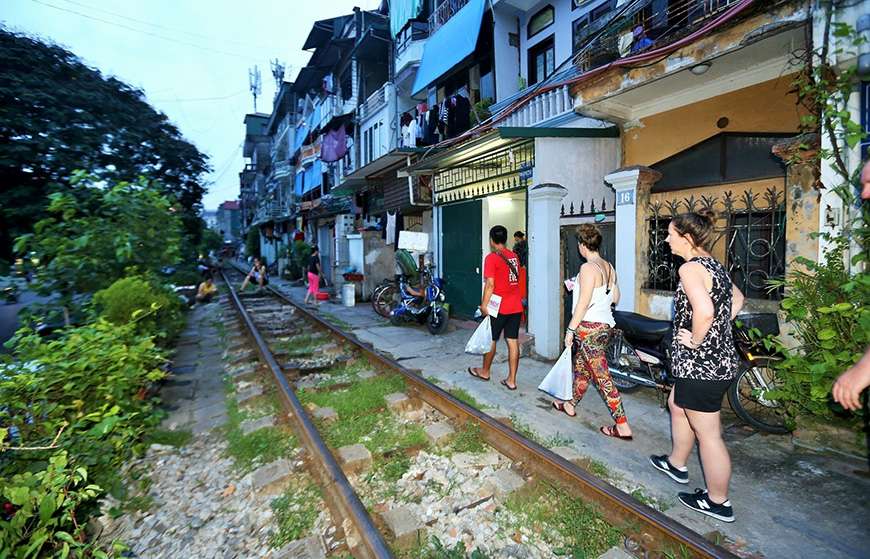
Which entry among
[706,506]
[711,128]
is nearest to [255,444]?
[706,506]

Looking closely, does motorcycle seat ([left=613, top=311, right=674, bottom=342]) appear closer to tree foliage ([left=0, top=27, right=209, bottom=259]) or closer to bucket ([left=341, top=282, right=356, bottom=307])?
tree foliage ([left=0, top=27, right=209, bottom=259])

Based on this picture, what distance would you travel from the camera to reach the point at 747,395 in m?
4.21

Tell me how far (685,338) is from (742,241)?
3328 mm

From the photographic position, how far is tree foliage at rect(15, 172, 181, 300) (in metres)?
5.66

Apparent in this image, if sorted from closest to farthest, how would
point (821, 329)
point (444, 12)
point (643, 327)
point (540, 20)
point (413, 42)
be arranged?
point (821, 329) → point (643, 327) → point (540, 20) → point (444, 12) → point (413, 42)

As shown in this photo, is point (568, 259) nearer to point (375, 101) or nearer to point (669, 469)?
point (669, 469)

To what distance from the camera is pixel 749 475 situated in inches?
128

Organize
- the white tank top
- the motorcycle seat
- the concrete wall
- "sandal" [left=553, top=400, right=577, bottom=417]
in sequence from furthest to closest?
the concrete wall < "sandal" [left=553, top=400, right=577, bottom=417] < the motorcycle seat < the white tank top

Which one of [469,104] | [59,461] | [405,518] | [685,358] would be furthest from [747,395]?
[469,104]

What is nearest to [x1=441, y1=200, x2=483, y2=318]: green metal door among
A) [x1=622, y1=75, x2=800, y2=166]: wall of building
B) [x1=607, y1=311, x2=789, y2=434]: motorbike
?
[x1=622, y1=75, x2=800, y2=166]: wall of building

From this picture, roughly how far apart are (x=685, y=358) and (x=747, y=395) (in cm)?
221

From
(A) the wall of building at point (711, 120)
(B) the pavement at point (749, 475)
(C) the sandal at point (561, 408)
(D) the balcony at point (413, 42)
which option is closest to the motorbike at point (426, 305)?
(B) the pavement at point (749, 475)

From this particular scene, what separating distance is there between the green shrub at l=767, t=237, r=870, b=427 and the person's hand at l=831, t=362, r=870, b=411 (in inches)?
67.5

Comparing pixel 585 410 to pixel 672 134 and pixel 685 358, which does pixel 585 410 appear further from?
pixel 672 134
